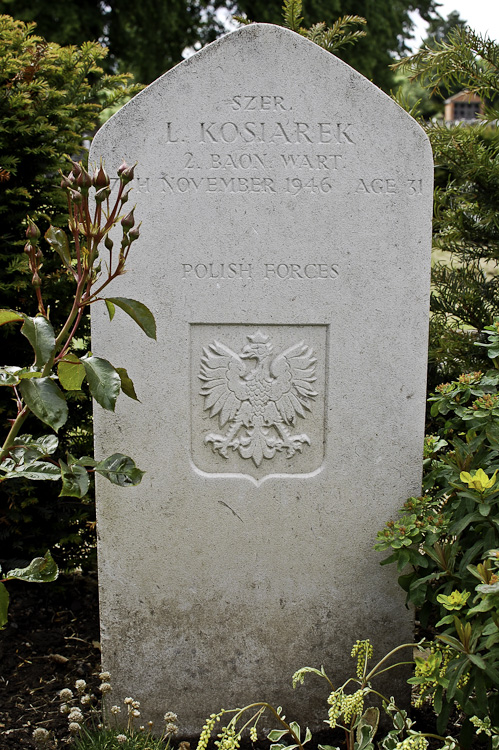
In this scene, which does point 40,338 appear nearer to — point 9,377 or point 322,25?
point 9,377

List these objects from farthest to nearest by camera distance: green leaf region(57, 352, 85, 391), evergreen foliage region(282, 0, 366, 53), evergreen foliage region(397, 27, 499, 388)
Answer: evergreen foliage region(397, 27, 499, 388) < evergreen foliage region(282, 0, 366, 53) < green leaf region(57, 352, 85, 391)

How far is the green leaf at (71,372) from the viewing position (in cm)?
179

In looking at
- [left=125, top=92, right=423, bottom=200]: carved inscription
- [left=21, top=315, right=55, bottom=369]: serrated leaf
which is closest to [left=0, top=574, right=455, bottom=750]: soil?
[left=21, top=315, right=55, bottom=369]: serrated leaf

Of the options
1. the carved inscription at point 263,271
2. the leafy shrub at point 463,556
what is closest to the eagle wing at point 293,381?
the carved inscription at point 263,271

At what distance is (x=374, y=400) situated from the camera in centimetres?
247

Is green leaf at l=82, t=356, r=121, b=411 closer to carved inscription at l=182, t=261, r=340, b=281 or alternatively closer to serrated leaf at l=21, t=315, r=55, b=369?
serrated leaf at l=21, t=315, r=55, b=369

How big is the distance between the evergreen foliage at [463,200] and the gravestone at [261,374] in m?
0.94

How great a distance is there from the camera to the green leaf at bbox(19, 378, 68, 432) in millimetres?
1651

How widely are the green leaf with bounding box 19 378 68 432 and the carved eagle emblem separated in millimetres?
817

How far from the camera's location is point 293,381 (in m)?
2.47

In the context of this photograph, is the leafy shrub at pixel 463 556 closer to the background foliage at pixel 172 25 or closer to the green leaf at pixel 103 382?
the green leaf at pixel 103 382

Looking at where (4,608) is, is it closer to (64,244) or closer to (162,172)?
(64,244)

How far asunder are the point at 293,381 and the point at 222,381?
0.25 meters

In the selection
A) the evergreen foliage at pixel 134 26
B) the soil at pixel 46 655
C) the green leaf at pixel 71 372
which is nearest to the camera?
the green leaf at pixel 71 372
